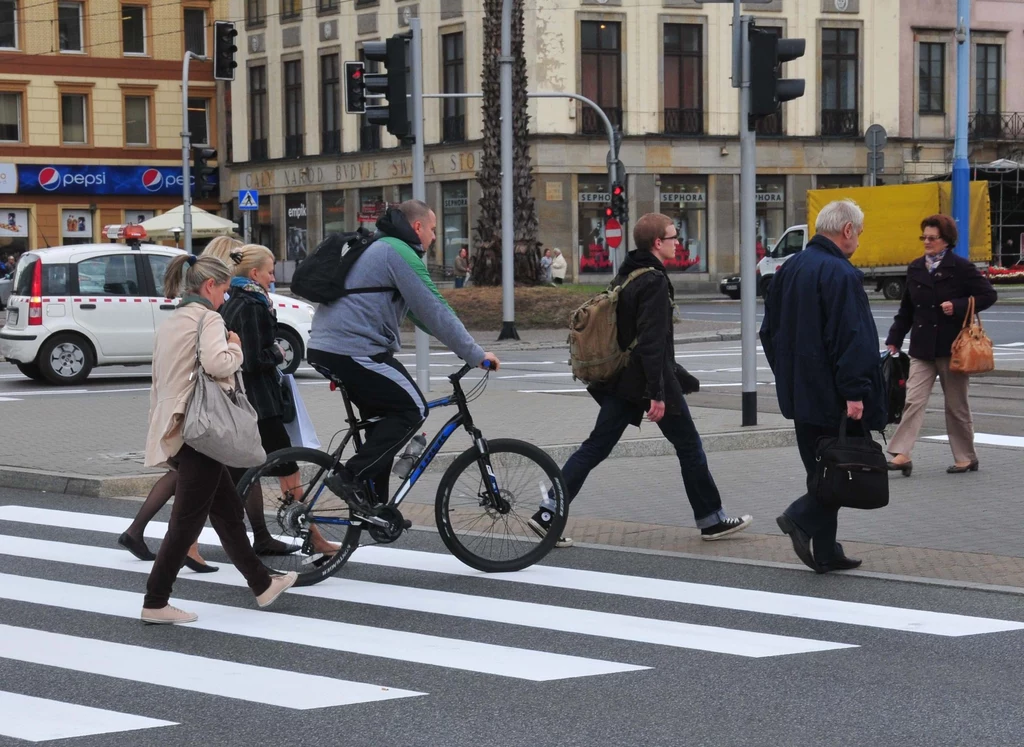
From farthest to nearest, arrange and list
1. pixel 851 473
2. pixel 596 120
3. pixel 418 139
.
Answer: pixel 596 120 < pixel 418 139 < pixel 851 473

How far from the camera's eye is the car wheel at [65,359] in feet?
66.2

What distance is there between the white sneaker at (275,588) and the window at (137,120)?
52554 mm

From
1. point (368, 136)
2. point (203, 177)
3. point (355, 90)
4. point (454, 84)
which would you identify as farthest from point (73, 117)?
point (355, 90)

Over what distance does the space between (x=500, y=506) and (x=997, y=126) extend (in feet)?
162

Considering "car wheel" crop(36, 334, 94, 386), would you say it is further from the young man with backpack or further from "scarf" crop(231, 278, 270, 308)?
the young man with backpack

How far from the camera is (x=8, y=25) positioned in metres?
55.6

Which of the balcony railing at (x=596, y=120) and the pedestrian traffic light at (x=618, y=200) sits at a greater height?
the balcony railing at (x=596, y=120)

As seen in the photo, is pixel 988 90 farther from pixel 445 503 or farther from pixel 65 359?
pixel 445 503

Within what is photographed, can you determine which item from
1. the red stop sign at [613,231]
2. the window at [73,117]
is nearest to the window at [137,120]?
the window at [73,117]

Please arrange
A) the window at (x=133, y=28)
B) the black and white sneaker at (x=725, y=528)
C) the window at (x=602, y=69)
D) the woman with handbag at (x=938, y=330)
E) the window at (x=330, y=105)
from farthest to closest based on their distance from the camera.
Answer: the window at (x=133, y=28)
the window at (x=330, y=105)
the window at (x=602, y=69)
the woman with handbag at (x=938, y=330)
the black and white sneaker at (x=725, y=528)

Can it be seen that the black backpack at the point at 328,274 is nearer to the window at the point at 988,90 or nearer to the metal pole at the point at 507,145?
the metal pole at the point at 507,145

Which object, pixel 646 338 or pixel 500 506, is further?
pixel 646 338

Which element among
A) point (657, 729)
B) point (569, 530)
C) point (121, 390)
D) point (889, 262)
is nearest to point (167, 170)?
point (889, 262)

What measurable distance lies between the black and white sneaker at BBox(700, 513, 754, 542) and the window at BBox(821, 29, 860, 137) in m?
45.3
